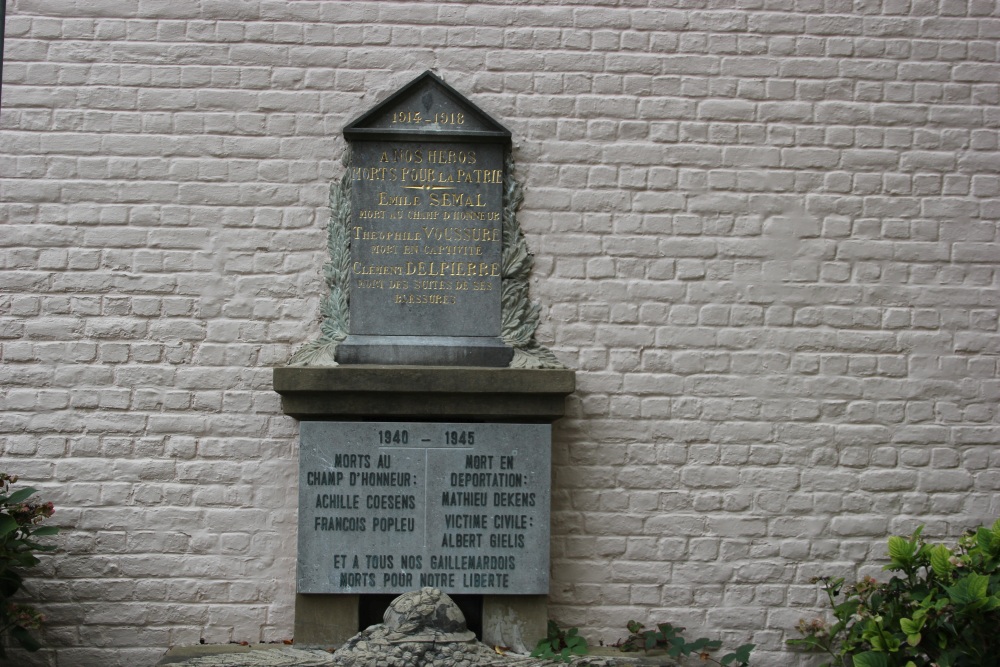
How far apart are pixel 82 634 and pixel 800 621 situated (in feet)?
11.7

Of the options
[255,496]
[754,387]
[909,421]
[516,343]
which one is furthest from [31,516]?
[909,421]

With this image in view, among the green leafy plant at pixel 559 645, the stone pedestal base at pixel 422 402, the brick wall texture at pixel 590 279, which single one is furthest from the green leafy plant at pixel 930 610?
the stone pedestal base at pixel 422 402

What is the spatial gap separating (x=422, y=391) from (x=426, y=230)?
84 centimetres

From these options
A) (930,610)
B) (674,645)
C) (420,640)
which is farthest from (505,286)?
(930,610)

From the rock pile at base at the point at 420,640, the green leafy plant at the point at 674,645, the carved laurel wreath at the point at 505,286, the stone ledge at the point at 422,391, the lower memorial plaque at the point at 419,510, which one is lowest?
the green leafy plant at the point at 674,645

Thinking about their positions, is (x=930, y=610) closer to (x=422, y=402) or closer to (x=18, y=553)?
(x=422, y=402)

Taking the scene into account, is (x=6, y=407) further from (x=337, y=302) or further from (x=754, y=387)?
(x=754, y=387)

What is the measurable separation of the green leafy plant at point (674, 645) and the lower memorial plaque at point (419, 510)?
578 millimetres

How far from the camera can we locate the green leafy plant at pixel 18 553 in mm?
4555

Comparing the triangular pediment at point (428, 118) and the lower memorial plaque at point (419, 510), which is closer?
the lower memorial plaque at point (419, 510)

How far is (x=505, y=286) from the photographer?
509 cm

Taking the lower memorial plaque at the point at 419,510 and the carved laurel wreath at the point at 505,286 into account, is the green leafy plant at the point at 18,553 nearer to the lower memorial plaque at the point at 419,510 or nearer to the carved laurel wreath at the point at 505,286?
the lower memorial plaque at the point at 419,510

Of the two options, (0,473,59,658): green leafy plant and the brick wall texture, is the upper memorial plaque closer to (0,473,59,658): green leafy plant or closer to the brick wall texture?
the brick wall texture

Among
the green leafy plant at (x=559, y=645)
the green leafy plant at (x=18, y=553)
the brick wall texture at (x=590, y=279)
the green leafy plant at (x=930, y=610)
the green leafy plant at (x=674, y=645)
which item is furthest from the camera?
the brick wall texture at (x=590, y=279)
